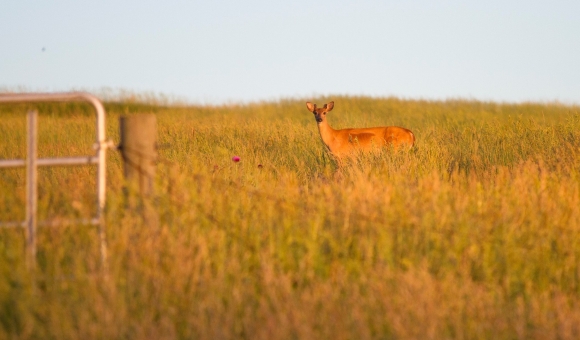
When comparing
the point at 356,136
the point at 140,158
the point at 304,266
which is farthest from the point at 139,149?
the point at 356,136

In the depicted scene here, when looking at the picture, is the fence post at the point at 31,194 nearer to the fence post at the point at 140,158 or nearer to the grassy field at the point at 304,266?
the grassy field at the point at 304,266

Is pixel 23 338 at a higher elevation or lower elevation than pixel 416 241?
lower

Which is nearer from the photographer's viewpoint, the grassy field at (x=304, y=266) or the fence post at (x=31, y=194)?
the grassy field at (x=304, y=266)

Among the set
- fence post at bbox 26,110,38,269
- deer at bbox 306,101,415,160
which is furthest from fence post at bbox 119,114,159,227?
deer at bbox 306,101,415,160

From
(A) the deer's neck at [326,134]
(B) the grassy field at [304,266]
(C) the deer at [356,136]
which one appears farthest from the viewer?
(A) the deer's neck at [326,134]

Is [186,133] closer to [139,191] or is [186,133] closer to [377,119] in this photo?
[377,119]

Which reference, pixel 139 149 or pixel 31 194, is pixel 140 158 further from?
pixel 31 194

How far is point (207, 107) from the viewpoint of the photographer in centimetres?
2609

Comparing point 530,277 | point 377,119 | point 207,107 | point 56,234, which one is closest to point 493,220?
point 530,277

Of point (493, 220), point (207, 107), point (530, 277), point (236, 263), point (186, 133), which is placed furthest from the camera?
point (207, 107)

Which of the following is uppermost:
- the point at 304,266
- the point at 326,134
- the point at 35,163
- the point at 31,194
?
the point at 326,134

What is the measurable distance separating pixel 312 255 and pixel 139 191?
1302 millimetres

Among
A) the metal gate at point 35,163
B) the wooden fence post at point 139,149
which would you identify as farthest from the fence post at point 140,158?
the metal gate at point 35,163

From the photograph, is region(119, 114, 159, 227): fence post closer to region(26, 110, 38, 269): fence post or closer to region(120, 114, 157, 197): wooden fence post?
region(120, 114, 157, 197): wooden fence post
